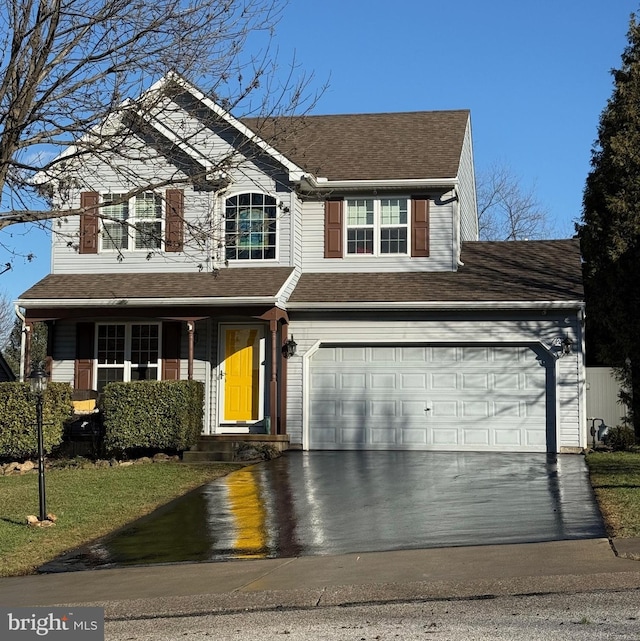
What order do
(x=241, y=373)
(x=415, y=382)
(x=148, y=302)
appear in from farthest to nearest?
(x=241, y=373)
(x=415, y=382)
(x=148, y=302)

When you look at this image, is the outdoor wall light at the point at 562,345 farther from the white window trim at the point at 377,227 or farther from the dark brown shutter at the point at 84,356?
the dark brown shutter at the point at 84,356

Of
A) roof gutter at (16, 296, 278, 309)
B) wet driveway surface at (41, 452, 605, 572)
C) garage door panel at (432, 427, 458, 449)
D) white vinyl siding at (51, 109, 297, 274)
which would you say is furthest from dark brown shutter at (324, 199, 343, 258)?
wet driveway surface at (41, 452, 605, 572)

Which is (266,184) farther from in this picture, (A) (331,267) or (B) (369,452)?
(B) (369,452)

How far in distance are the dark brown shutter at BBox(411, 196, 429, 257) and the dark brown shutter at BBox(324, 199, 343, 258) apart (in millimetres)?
1632

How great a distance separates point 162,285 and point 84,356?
2607 mm

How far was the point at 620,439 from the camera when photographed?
20.1m

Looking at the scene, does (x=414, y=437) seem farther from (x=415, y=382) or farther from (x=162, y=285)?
(x=162, y=285)

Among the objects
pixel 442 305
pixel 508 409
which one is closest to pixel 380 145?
pixel 442 305

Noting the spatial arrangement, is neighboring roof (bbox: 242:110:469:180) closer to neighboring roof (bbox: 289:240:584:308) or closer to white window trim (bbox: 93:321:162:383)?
neighboring roof (bbox: 289:240:584:308)

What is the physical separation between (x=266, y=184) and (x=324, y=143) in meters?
3.13

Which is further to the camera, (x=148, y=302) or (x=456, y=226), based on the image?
(x=456, y=226)

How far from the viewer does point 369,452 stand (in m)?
19.7

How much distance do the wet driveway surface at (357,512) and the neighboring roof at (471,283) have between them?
12.2 ft

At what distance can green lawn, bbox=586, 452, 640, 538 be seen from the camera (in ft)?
35.9
